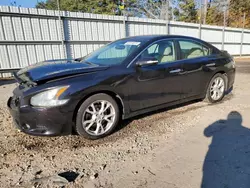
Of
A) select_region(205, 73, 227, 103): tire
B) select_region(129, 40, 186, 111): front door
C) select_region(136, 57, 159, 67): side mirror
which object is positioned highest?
select_region(136, 57, 159, 67): side mirror

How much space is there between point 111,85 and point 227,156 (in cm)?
184

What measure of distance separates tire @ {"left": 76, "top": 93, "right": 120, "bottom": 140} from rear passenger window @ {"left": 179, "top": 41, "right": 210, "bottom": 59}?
1844mm

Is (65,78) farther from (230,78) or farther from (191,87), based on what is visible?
(230,78)

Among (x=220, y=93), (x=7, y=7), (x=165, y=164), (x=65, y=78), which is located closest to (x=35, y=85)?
(x=65, y=78)

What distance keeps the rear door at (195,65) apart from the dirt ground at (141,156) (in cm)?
69

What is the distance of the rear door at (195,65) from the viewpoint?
394cm

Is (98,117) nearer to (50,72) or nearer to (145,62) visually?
(50,72)

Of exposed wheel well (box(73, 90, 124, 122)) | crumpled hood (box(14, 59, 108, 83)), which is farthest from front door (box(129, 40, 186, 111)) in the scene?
crumpled hood (box(14, 59, 108, 83))

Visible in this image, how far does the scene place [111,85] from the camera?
3037mm

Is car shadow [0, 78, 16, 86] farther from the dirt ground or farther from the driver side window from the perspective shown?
the driver side window

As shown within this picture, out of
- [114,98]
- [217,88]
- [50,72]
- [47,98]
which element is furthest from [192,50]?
[47,98]

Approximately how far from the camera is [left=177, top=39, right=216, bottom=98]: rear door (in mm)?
3943

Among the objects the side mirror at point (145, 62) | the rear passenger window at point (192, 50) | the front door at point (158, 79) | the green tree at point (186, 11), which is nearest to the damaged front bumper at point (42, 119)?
the front door at point (158, 79)

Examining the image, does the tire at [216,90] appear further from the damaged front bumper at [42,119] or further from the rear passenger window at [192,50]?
the damaged front bumper at [42,119]
